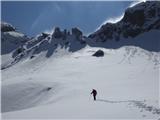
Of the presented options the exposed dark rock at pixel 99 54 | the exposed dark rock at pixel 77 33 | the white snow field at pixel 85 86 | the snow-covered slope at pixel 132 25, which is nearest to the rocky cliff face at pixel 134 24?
the snow-covered slope at pixel 132 25

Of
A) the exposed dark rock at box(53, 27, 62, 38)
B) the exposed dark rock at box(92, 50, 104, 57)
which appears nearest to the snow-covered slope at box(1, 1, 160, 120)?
the exposed dark rock at box(53, 27, 62, 38)

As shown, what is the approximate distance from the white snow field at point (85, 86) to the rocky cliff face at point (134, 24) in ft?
42.3

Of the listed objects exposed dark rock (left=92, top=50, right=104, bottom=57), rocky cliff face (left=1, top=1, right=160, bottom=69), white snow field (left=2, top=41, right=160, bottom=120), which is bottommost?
white snow field (left=2, top=41, right=160, bottom=120)

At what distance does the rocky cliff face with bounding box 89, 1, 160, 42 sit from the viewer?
361 ft

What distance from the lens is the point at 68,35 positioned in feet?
395

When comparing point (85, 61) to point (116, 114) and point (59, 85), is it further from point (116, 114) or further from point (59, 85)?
point (116, 114)

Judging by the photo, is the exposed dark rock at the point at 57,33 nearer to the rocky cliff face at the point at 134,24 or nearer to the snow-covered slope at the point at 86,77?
the snow-covered slope at the point at 86,77

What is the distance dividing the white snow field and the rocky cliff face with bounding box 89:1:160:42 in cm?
1290

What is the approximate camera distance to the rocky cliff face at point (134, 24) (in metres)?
110

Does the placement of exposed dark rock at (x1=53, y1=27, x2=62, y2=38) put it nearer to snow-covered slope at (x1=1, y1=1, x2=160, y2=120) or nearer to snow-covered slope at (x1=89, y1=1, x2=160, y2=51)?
snow-covered slope at (x1=1, y1=1, x2=160, y2=120)

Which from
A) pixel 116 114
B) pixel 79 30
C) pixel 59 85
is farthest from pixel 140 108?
pixel 79 30

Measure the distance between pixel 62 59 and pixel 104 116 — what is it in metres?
75.1

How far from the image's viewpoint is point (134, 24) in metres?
114

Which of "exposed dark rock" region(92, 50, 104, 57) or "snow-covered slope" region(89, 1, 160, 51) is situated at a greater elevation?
"snow-covered slope" region(89, 1, 160, 51)
